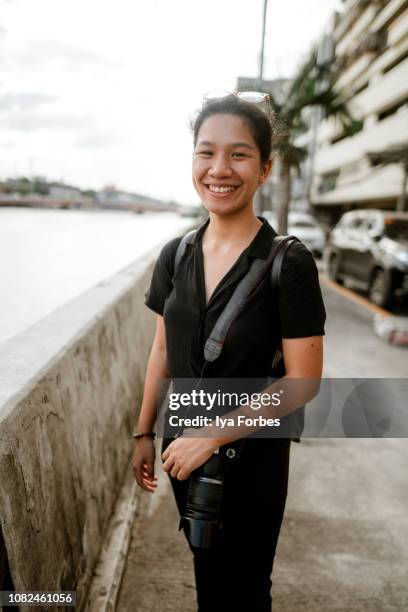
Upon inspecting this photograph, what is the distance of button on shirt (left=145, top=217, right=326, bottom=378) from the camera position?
1.35 metres

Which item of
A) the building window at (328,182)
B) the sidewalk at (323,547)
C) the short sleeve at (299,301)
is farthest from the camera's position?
the building window at (328,182)

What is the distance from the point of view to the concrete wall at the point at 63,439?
1439 mm

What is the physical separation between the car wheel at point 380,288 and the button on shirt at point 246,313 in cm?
737

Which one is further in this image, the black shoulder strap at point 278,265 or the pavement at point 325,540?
the pavement at point 325,540

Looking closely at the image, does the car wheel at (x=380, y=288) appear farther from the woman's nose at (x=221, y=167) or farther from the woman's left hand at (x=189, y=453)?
the woman's left hand at (x=189, y=453)

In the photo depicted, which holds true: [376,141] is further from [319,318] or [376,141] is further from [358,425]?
[319,318]

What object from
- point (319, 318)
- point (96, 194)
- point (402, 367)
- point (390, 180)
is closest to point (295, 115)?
point (402, 367)

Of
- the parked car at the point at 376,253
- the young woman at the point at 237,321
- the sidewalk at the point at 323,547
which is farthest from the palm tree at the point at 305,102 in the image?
the young woman at the point at 237,321

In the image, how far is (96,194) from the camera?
11194 centimetres

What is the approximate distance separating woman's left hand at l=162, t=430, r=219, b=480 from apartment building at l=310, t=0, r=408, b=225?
21672 mm

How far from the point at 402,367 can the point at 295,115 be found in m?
8.49

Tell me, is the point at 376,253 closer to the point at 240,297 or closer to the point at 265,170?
the point at 265,170

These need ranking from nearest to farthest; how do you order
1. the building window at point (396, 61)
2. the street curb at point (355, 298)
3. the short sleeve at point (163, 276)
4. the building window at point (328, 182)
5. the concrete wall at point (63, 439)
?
the concrete wall at point (63, 439)
the short sleeve at point (163, 276)
the street curb at point (355, 298)
the building window at point (396, 61)
the building window at point (328, 182)

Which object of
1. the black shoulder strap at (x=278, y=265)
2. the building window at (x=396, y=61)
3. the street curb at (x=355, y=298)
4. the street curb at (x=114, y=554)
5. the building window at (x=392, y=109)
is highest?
the building window at (x=396, y=61)
